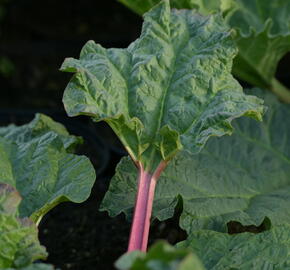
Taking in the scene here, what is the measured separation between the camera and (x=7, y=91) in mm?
3396

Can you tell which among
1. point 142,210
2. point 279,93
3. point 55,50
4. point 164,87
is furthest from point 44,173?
point 55,50

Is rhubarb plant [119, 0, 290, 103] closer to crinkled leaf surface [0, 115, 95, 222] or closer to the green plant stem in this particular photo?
the green plant stem

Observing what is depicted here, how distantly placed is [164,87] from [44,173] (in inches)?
12.0

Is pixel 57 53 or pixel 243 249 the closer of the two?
pixel 243 249

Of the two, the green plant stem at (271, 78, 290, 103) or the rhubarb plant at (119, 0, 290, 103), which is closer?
the rhubarb plant at (119, 0, 290, 103)

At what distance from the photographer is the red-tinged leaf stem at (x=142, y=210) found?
3.96 ft

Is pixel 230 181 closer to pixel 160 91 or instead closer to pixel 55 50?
pixel 160 91

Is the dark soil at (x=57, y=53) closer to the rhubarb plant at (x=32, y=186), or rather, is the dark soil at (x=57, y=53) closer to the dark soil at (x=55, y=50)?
the dark soil at (x=55, y=50)

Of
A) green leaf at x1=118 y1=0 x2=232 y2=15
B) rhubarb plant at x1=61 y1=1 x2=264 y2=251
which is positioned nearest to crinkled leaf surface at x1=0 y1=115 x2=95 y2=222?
rhubarb plant at x1=61 y1=1 x2=264 y2=251

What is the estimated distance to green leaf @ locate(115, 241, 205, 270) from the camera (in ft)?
2.60

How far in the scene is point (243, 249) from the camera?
3.95ft

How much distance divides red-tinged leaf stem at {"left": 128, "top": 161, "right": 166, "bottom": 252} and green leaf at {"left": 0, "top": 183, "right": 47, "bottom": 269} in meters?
0.19

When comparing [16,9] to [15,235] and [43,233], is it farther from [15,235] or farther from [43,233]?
[15,235]

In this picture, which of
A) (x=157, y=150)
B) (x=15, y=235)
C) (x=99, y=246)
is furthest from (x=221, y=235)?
(x=99, y=246)
